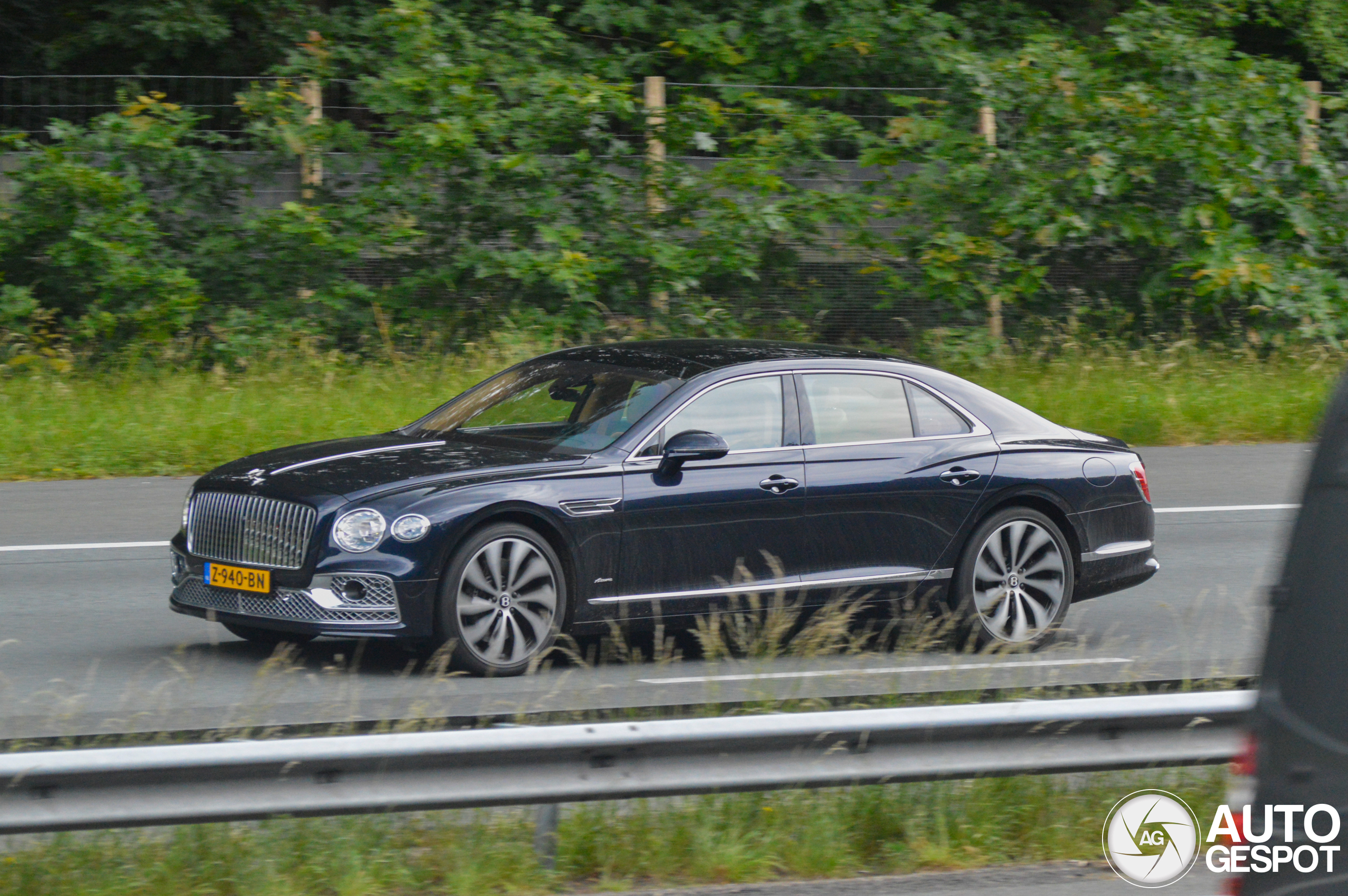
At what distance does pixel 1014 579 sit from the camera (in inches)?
A: 342

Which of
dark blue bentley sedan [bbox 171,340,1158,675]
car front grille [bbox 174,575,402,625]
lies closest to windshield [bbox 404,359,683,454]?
dark blue bentley sedan [bbox 171,340,1158,675]

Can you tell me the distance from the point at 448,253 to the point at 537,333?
147cm

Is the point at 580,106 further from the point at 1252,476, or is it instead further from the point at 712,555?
the point at 712,555

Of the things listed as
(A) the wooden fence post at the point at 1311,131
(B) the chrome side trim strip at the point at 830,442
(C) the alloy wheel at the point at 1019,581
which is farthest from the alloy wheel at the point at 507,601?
(A) the wooden fence post at the point at 1311,131

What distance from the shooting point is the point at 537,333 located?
1772 cm

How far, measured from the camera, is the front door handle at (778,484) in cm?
812

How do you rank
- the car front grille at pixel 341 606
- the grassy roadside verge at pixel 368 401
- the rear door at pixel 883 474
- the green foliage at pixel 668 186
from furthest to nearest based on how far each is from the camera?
the green foliage at pixel 668 186
the grassy roadside verge at pixel 368 401
the rear door at pixel 883 474
the car front grille at pixel 341 606

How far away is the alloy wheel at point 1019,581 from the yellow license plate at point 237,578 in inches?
137

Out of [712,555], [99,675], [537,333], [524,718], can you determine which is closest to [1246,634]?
[712,555]

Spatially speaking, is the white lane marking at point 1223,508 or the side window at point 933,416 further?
the white lane marking at point 1223,508

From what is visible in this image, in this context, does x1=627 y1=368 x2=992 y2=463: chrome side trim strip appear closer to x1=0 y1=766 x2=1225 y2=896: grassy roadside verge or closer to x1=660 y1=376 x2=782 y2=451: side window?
x1=660 y1=376 x2=782 y2=451: side window

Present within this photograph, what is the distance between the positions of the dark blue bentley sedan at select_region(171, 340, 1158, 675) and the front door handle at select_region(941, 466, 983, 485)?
0.02 metres

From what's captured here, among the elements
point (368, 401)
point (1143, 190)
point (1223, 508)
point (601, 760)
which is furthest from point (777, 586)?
point (1143, 190)

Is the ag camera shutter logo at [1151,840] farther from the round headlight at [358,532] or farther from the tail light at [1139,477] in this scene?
Result: the tail light at [1139,477]
